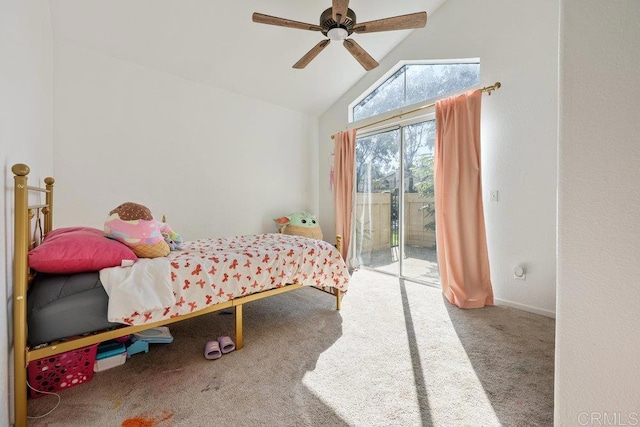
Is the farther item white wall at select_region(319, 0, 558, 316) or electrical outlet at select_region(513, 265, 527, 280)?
electrical outlet at select_region(513, 265, 527, 280)

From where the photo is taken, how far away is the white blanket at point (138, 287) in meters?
1.39

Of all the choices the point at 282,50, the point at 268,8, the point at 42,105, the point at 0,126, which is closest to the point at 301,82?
the point at 282,50

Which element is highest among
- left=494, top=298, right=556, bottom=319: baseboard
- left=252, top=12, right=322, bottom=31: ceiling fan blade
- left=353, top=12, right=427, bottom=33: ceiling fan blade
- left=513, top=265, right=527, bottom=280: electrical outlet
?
left=252, top=12, right=322, bottom=31: ceiling fan blade

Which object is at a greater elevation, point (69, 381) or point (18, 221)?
point (18, 221)

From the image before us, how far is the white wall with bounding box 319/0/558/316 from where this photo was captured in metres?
2.35

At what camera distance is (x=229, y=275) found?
184cm

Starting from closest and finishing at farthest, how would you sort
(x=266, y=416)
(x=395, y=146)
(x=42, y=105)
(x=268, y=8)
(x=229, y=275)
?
(x=266, y=416) → (x=229, y=275) → (x=42, y=105) → (x=268, y=8) → (x=395, y=146)

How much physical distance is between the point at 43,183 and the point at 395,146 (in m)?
3.60

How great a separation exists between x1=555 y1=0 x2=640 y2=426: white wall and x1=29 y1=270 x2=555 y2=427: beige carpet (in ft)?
2.54

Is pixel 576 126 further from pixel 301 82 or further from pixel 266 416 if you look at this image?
pixel 301 82

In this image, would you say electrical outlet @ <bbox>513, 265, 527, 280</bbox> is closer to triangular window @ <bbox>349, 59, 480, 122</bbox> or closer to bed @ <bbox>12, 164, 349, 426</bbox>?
triangular window @ <bbox>349, 59, 480, 122</bbox>

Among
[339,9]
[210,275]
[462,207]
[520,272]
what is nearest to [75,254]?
[210,275]

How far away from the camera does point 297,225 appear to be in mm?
4043

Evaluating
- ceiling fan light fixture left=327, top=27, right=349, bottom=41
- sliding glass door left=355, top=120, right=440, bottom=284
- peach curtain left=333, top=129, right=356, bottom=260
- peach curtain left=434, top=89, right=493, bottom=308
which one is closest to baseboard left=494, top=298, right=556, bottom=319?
peach curtain left=434, top=89, right=493, bottom=308
